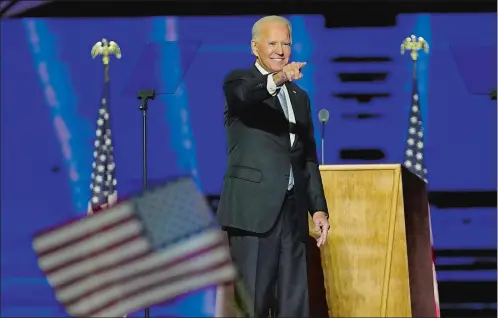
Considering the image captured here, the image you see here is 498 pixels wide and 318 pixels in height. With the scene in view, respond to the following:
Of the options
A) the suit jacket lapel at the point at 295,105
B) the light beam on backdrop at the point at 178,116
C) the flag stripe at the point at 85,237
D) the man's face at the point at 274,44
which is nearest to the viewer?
the man's face at the point at 274,44

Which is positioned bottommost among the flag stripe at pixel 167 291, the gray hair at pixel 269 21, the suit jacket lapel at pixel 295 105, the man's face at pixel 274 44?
the flag stripe at pixel 167 291

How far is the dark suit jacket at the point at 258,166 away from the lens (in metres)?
2.55

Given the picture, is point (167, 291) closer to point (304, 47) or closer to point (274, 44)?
point (274, 44)

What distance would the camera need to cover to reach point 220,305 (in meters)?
2.58

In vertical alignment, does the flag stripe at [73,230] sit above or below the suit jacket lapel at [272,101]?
below

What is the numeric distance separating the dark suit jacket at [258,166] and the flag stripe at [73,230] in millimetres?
596

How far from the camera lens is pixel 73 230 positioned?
9.68 feet

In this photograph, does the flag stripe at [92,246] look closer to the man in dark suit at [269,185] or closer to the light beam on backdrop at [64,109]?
the man in dark suit at [269,185]

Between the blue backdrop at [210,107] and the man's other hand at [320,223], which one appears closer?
the man's other hand at [320,223]

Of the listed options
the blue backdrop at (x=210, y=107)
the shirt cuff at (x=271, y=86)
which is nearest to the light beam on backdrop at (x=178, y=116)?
the blue backdrop at (x=210, y=107)

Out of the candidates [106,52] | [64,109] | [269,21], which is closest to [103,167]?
[64,109]

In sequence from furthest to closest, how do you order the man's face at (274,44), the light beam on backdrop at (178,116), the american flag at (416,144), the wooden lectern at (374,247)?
the light beam on backdrop at (178,116) < the american flag at (416,144) < the wooden lectern at (374,247) < the man's face at (274,44)

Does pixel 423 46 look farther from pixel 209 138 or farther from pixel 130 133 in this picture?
pixel 130 133

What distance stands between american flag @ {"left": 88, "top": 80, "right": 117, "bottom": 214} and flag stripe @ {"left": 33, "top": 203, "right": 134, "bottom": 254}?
1.48 metres
